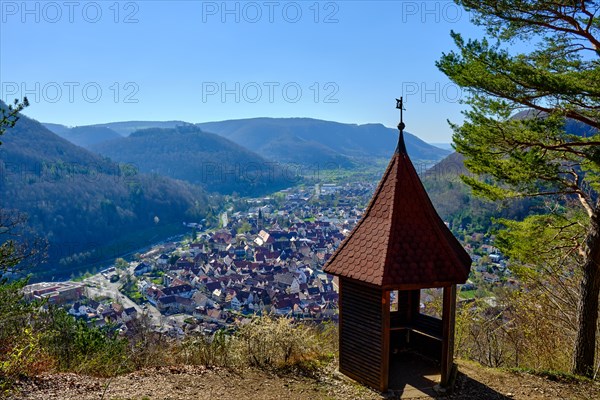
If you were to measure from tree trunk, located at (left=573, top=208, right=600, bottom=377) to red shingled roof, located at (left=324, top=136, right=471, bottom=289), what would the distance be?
1886 millimetres

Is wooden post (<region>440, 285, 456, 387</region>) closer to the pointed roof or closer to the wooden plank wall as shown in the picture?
the pointed roof

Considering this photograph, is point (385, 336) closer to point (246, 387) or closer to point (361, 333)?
point (361, 333)

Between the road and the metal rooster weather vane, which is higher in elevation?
the metal rooster weather vane

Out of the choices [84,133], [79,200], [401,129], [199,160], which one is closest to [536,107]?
[401,129]

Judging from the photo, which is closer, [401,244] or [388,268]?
[388,268]

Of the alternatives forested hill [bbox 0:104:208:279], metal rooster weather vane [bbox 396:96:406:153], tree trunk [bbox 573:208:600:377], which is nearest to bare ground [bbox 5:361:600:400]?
tree trunk [bbox 573:208:600:377]

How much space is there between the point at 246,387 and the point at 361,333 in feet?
6.26

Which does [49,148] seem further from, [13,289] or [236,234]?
[13,289]

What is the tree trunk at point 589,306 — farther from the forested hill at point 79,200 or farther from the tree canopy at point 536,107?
the forested hill at point 79,200

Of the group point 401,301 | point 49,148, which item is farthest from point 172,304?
point 49,148

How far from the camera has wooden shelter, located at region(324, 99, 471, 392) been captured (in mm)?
5695

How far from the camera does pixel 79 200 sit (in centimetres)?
5375

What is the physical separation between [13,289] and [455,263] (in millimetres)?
5925

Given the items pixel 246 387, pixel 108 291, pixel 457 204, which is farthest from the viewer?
pixel 457 204
